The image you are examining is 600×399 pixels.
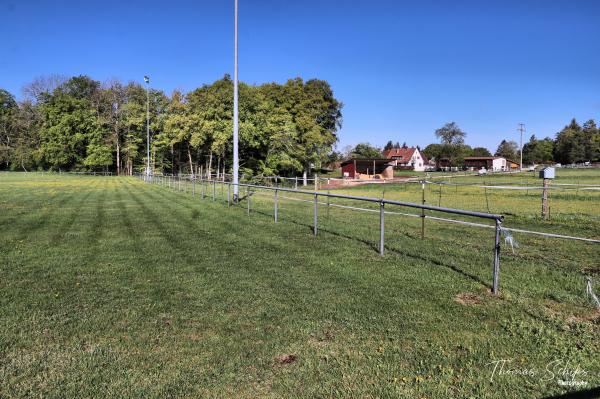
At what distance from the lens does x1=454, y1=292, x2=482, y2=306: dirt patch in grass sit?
5262 mm

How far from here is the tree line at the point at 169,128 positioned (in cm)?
4591

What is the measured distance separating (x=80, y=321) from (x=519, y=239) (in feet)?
30.3

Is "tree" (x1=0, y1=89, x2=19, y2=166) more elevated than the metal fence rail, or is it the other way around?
"tree" (x1=0, y1=89, x2=19, y2=166)

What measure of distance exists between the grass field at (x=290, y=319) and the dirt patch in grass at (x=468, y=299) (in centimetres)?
1

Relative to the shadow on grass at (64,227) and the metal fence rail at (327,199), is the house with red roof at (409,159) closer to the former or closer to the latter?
the metal fence rail at (327,199)

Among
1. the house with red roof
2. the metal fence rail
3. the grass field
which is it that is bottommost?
the grass field

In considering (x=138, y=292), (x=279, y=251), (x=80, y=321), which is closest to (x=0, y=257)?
(x=138, y=292)

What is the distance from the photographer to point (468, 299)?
5.42m

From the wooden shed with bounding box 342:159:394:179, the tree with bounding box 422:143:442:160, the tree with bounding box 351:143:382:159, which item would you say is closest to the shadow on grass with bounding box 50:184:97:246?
the wooden shed with bounding box 342:159:394:179

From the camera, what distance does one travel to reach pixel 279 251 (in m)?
8.48

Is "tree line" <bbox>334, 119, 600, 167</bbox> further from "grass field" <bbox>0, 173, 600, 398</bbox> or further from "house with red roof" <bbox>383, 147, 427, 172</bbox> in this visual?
"grass field" <bbox>0, 173, 600, 398</bbox>

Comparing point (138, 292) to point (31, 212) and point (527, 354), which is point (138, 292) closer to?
point (527, 354)

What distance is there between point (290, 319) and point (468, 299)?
2276mm

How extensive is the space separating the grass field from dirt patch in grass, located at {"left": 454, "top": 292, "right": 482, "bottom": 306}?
0.01 metres
